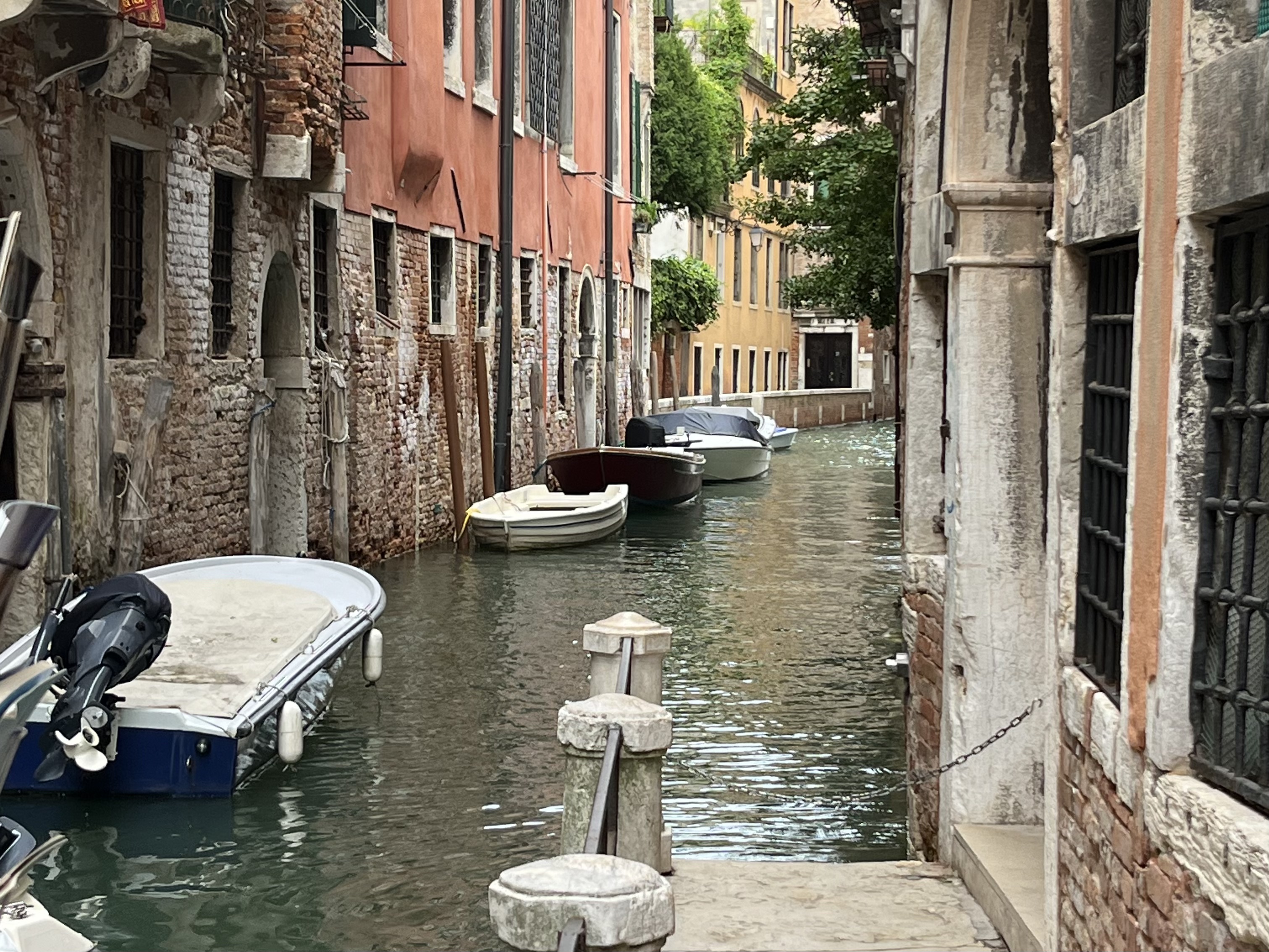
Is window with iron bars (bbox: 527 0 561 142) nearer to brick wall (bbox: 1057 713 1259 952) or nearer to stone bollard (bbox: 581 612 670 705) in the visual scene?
stone bollard (bbox: 581 612 670 705)

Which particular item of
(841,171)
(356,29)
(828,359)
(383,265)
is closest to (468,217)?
(383,265)

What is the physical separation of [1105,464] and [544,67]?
65.3ft

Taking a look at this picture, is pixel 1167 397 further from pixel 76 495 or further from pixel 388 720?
pixel 76 495

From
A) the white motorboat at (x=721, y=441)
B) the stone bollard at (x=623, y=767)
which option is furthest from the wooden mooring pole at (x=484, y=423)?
the stone bollard at (x=623, y=767)

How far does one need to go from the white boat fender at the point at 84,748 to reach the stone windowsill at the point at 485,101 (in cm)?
1286

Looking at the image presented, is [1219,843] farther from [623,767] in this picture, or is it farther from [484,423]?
[484,423]

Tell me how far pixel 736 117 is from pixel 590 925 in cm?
4181

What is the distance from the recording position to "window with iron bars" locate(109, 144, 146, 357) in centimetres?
1135

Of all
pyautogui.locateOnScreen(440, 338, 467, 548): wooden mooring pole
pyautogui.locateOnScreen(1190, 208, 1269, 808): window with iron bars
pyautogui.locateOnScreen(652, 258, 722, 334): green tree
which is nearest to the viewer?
pyautogui.locateOnScreen(1190, 208, 1269, 808): window with iron bars

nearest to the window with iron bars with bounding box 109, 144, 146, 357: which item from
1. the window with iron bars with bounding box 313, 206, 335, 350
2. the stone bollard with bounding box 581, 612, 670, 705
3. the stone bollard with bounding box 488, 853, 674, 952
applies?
the window with iron bars with bounding box 313, 206, 335, 350

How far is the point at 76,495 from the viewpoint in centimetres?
1054

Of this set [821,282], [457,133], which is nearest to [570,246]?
[821,282]

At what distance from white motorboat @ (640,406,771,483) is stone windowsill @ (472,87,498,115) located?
7509 mm

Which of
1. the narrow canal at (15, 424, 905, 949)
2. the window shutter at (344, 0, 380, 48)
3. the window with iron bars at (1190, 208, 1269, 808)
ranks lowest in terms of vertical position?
the narrow canal at (15, 424, 905, 949)
